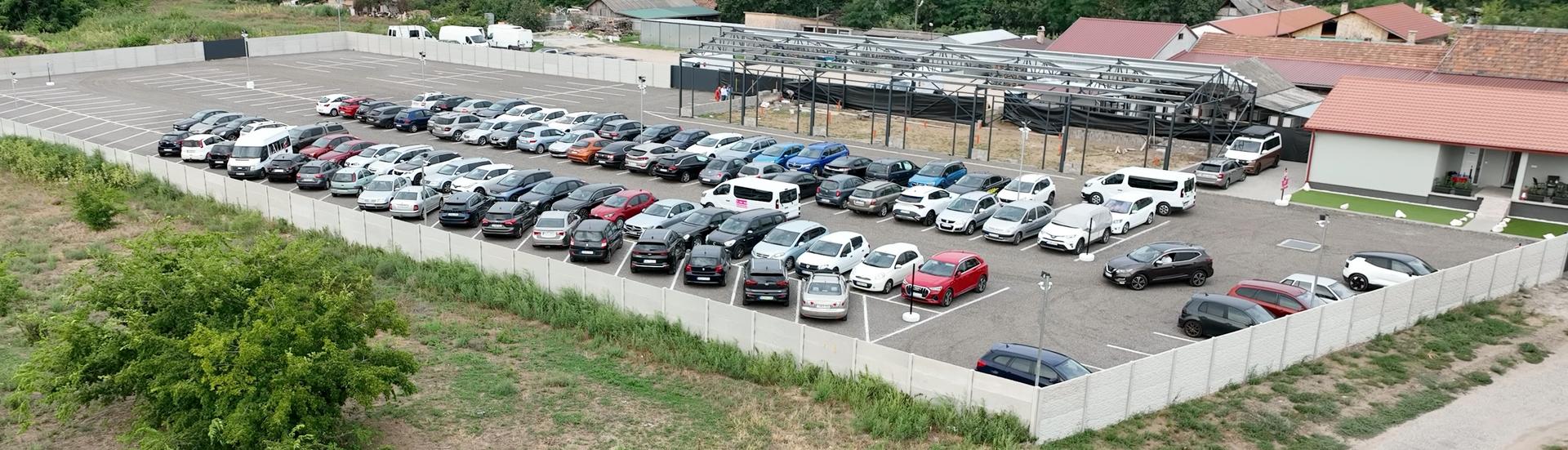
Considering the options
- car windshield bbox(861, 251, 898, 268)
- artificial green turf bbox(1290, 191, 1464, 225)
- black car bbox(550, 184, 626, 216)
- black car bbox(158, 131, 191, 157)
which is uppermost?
car windshield bbox(861, 251, 898, 268)

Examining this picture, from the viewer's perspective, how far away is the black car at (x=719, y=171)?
124 ft

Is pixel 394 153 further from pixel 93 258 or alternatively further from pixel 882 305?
pixel 882 305

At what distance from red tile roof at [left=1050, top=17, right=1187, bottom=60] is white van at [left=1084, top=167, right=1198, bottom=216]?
2313cm

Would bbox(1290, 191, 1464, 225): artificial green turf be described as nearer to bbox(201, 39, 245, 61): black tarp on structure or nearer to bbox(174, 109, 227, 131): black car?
bbox(174, 109, 227, 131): black car

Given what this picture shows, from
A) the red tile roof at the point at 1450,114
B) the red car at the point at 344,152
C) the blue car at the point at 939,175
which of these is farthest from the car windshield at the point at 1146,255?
the red car at the point at 344,152

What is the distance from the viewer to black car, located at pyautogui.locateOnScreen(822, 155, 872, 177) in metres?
39.0

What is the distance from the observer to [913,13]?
96062mm

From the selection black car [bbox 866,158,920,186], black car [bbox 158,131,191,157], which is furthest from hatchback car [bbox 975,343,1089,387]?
black car [bbox 158,131,191,157]

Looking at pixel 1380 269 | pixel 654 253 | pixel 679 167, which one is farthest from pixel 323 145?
pixel 1380 269

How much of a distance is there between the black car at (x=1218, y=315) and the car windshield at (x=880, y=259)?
639cm

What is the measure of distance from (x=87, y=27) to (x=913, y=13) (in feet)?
197

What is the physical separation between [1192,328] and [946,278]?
204 inches

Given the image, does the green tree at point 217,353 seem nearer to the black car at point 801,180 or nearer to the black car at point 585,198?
the black car at point 585,198

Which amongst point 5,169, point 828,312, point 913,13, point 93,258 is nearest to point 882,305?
point 828,312
